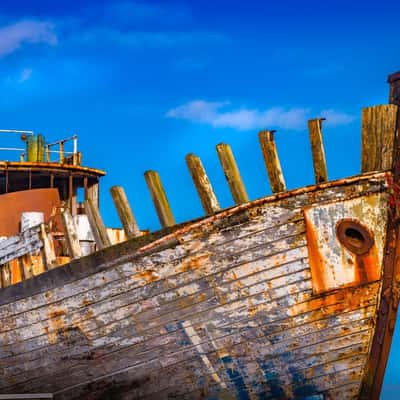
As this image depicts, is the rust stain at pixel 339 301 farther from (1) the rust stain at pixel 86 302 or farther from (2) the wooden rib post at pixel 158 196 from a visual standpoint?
(1) the rust stain at pixel 86 302

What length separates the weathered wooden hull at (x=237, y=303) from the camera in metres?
7.31

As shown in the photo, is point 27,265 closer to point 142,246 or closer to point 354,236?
point 142,246

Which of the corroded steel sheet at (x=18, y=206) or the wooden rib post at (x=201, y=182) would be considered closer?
the wooden rib post at (x=201, y=182)

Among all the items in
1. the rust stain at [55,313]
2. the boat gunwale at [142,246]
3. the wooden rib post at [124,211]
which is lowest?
the rust stain at [55,313]

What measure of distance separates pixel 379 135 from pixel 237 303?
2396 millimetres

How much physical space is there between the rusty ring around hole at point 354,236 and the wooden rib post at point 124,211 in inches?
91.6

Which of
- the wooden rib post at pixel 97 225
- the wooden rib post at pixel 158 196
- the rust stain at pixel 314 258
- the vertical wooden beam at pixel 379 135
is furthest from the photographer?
the wooden rib post at pixel 97 225

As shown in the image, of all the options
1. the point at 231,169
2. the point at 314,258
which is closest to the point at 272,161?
the point at 231,169

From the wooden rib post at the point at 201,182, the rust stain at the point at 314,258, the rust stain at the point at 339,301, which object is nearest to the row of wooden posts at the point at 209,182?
the wooden rib post at the point at 201,182

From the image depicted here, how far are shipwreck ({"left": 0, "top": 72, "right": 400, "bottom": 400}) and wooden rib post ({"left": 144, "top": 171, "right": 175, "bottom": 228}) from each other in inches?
0.5

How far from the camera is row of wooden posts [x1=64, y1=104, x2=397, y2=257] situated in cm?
723

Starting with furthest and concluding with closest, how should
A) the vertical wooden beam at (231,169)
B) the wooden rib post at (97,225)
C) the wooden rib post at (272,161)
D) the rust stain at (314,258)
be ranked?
1. the wooden rib post at (97,225)
2. the vertical wooden beam at (231,169)
3. the wooden rib post at (272,161)
4. the rust stain at (314,258)

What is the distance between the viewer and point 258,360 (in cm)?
774

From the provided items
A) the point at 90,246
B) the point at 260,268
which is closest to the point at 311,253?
the point at 260,268
